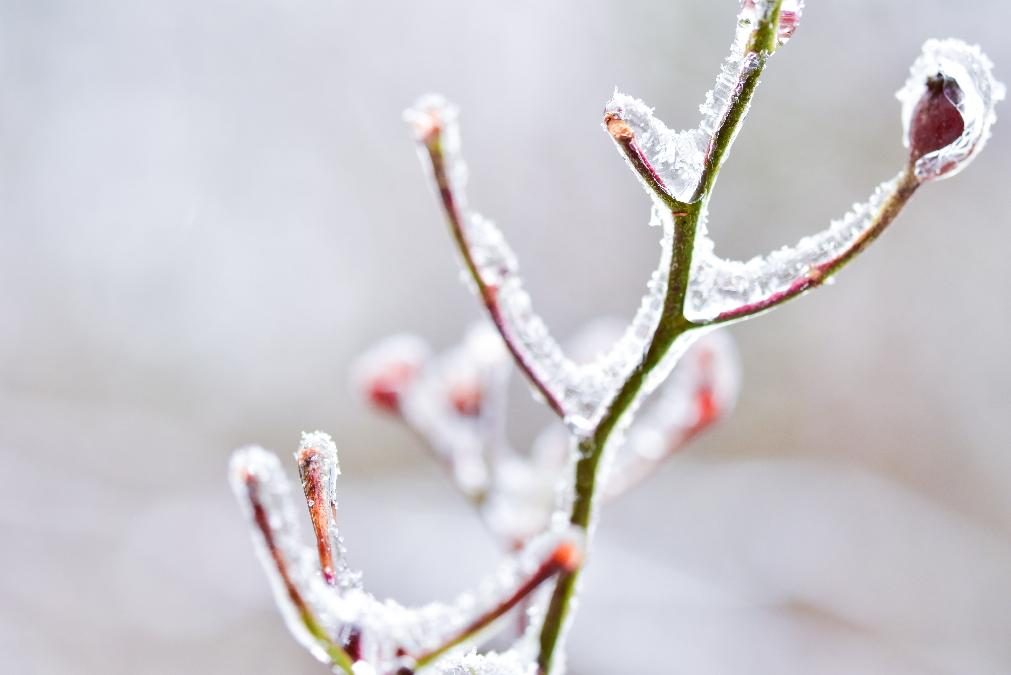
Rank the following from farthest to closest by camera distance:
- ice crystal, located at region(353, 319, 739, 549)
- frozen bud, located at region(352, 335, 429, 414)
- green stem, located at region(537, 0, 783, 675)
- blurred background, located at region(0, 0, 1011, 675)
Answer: blurred background, located at region(0, 0, 1011, 675) < frozen bud, located at region(352, 335, 429, 414) < ice crystal, located at region(353, 319, 739, 549) < green stem, located at region(537, 0, 783, 675)

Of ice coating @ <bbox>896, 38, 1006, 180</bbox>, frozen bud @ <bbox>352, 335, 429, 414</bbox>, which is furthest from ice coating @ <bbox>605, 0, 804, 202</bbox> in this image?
frozen bud @ <bbox>352, 335, 429, 414</bbox>

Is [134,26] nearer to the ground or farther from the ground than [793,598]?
farther from the ground

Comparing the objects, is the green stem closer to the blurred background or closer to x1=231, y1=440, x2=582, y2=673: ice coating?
x1=231, y1=440, x2=582, y2=673: ice coating

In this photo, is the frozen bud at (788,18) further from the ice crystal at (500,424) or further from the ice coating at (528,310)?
the ice crystal at (500,424)

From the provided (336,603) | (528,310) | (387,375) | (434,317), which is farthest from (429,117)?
(434,317)

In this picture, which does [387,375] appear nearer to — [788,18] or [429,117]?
[429,117]

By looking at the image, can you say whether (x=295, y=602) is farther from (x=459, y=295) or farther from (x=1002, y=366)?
(x=459, y=295)

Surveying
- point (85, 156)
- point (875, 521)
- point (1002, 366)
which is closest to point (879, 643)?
point (875, 521)
